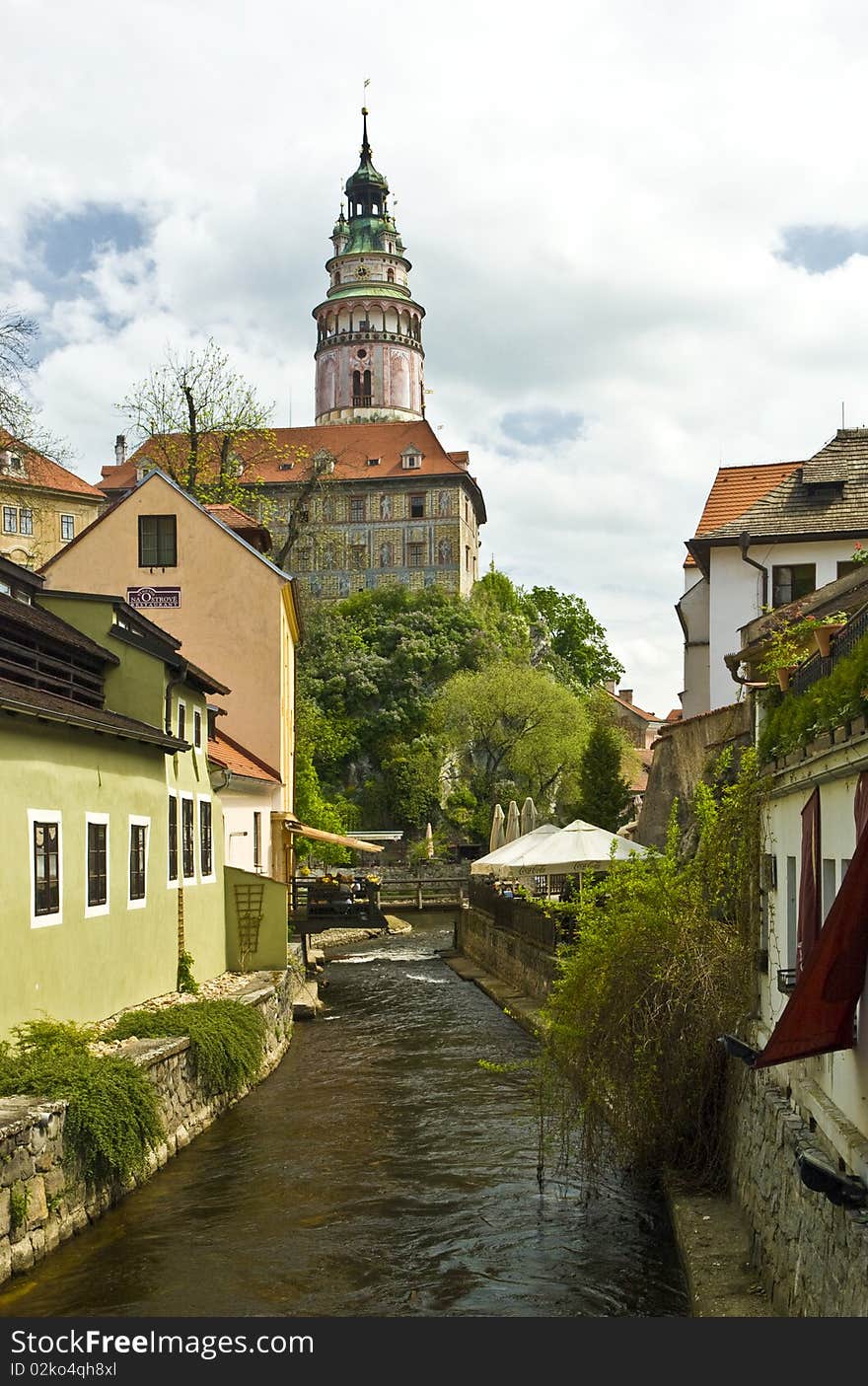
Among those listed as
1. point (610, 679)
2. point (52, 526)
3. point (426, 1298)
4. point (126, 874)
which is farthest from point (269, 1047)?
point (610, 679)

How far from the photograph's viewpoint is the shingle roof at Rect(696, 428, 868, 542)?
1168 inches

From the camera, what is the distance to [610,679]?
9612 centimetres

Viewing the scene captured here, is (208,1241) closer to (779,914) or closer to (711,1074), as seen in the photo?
(711,1074)

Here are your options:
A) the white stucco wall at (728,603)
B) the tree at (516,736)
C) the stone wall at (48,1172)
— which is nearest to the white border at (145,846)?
the stone wall at (48,1172)

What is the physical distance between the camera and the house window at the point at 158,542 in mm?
32281

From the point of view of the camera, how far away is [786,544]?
2969 centimetres

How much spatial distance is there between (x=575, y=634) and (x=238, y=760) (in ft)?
215

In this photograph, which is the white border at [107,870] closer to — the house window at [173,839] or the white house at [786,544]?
the house window at [173,839]

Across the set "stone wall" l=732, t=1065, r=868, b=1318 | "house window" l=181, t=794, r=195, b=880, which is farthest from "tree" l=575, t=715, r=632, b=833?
"stone wall" l=732, t=1065, r=868, b=1318

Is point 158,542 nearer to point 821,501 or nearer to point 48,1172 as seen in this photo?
point 821,501

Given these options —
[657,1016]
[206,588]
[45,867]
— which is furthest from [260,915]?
[657,1016]

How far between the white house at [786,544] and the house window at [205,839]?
12003 mm

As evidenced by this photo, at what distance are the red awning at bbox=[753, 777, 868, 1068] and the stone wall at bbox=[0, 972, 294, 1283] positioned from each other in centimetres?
592

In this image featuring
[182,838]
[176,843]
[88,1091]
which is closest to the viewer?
[88,1091]
